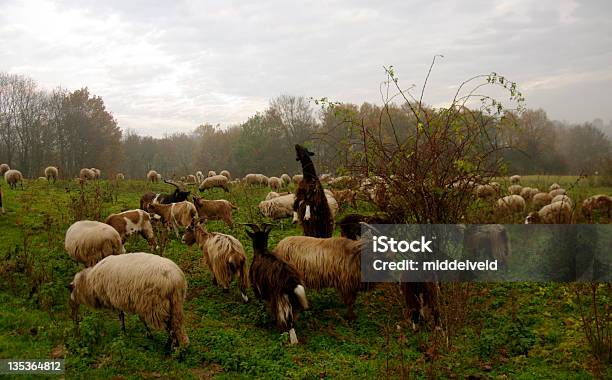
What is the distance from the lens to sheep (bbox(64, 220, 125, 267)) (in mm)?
7773

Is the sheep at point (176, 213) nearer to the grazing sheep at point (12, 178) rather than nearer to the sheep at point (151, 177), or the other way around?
the grazing sheep at point (12, 178)

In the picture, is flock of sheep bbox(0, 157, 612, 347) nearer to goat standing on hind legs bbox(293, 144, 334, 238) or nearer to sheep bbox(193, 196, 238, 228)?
goat standing on hind legs bbox(293, 144, 334, 238)

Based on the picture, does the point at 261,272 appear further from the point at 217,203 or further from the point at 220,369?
the point at 217,203

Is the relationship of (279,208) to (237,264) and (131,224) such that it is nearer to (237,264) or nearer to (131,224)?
(131,224)

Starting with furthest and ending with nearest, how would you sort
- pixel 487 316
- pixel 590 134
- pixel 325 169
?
pixel 590 134 → pixel 487 316 → pixel 325 169

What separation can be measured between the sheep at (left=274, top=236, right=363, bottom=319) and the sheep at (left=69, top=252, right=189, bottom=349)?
2.34 m

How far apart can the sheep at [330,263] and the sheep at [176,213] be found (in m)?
5.06

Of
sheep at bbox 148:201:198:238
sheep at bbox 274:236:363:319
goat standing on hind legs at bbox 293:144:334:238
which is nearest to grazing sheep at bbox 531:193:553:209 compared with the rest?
goat standing on hind legs at bbox 293:144:334:238

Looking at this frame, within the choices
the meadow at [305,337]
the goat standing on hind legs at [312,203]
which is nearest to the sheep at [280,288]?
the meadow at [305,337]

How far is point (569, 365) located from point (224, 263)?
563cm

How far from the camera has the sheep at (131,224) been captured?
9531 millimetres

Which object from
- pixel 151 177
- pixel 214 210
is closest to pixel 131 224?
pixel 214 210

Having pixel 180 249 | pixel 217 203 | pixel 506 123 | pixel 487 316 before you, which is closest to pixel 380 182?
pixel 506 123

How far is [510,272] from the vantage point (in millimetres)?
9031
